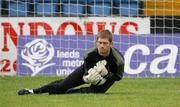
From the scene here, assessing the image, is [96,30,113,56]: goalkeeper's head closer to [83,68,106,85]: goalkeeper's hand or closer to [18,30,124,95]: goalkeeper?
[18,30,124,95]: goalkeeper

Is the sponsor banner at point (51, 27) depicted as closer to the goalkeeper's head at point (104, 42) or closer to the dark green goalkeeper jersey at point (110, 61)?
the dark green goalkeeper jersey at point (110, 61)

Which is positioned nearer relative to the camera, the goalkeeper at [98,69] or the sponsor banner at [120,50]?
the goalkeeper at [98,69]

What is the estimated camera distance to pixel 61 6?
1584 cm

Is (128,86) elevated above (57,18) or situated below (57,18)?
below

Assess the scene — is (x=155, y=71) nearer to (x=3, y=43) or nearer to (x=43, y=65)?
(x=43, y=65)

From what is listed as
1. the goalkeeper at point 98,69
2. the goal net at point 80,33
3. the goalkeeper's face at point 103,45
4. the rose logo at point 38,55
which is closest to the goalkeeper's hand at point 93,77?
the goalkeeper at point 98,69

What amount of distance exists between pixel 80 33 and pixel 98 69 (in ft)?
19.1

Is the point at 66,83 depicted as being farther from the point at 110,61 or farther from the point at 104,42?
the point at 104,42

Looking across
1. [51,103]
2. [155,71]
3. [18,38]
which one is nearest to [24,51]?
[18,38]

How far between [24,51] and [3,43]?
607mm

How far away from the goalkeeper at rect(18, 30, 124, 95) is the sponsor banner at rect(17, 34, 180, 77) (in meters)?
5.05

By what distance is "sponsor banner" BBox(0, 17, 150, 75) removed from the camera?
15.0 metres

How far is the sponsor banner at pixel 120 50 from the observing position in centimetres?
1464

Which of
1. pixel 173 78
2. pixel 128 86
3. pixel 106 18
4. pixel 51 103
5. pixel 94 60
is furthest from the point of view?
pixel 106 18
